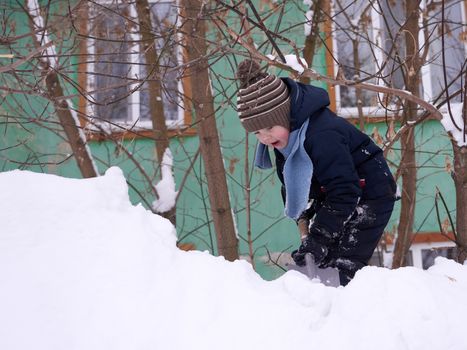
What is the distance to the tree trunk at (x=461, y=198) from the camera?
10.3ft

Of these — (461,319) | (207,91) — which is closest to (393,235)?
(207,91)

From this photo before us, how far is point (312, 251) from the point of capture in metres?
2.70

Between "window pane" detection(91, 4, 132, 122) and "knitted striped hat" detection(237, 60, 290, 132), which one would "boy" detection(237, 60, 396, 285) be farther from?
"window pane" detection(91, 4, 132, 122)

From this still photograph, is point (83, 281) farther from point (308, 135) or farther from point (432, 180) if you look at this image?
point (432, 180)

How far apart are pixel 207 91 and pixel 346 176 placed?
62.2 inches

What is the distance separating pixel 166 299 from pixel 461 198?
1.86 meters

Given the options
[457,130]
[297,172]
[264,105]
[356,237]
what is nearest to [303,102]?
[264,105]

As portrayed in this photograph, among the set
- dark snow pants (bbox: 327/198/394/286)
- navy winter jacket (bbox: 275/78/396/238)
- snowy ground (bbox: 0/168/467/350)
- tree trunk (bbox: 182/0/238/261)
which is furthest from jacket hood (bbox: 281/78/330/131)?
tree trunk (bbox: 182/0/238/261)

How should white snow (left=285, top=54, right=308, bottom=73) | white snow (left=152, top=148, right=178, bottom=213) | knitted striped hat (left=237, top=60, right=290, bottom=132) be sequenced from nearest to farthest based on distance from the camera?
knitted striped hat (left=237, top=60, right=290, bottom=132) < white snow (left=285, top=54, right=308, bottom=73) < white snow (left=152, top=148, right=178, bottom=213)

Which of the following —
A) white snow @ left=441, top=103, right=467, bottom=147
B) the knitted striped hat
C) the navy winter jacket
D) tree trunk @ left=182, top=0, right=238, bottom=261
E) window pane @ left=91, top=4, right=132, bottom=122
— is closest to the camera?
the navy winter jacket

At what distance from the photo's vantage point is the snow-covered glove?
8.86 feet

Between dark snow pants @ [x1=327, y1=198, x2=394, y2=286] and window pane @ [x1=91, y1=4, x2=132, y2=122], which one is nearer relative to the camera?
dark snow pants @ [x1=327, y1=198, x2=394, y2=286]

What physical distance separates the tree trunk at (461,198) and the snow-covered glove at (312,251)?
33.7 inches

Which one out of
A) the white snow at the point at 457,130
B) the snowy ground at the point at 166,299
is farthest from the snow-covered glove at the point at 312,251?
the white snow at the point at 457,130
